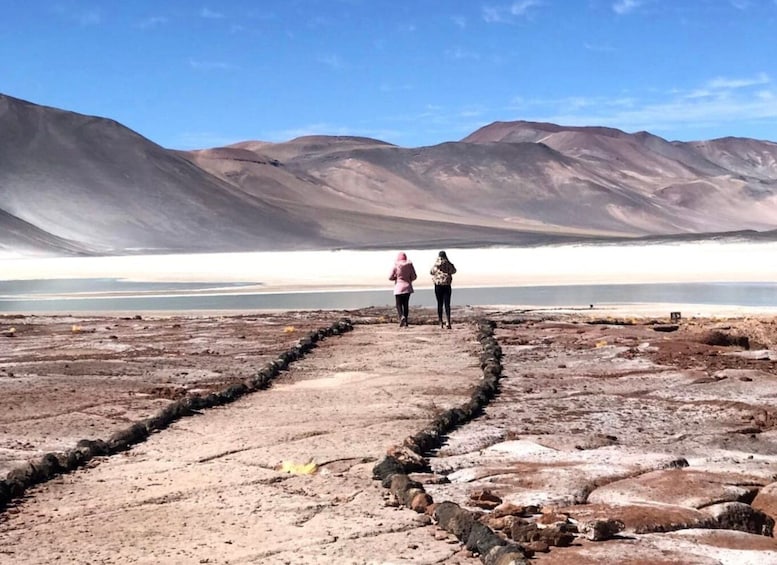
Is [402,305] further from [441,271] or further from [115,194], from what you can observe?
[115,194]

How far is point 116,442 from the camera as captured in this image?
865 cm

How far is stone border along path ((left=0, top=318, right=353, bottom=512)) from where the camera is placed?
24.0 feet

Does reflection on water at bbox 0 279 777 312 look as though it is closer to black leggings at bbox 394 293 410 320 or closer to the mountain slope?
black leggings at bbox 394 293 410 320

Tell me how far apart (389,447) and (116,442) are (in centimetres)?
200

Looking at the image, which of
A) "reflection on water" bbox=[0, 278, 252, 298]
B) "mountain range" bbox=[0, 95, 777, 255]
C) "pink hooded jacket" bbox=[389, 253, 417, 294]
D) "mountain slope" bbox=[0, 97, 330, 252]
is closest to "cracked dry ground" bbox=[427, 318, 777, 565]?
"pink hooded jacket" bbox=[389, 253, 417, 294]

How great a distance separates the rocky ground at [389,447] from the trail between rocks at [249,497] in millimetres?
20

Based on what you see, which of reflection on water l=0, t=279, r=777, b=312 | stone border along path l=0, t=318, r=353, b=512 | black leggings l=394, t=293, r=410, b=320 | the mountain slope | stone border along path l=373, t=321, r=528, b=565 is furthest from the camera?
the mountain slope

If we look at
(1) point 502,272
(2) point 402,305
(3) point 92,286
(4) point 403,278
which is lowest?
(2) point 402,305

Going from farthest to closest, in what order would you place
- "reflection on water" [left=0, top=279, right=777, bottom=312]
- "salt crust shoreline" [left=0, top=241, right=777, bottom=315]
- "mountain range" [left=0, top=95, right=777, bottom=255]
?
1. "mountain range" [left=0, top=95, right=777, bottom=255]
2. "salt crust shoreline" [left=0, top=241, right=777, bottom=315]
3. "reflection on water" [left=0, top=279, right=777, bottom=312]

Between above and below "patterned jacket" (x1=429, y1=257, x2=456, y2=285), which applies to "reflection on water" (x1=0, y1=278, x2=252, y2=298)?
below

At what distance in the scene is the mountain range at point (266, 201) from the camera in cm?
12781

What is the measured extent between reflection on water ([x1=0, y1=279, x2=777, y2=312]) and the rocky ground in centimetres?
1238

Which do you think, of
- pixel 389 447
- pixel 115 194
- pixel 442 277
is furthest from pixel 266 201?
pixel 389 447

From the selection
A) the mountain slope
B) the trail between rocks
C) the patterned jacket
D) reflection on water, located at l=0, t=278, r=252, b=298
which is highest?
the mountain slope
